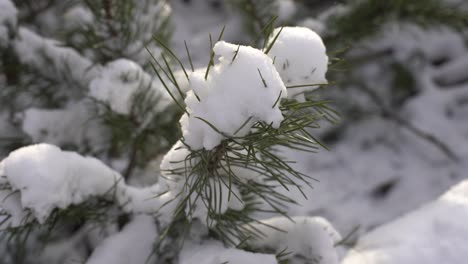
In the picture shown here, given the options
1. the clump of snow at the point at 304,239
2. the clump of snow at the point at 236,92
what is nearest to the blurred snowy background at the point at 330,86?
the clump of snow at the point at 304,239

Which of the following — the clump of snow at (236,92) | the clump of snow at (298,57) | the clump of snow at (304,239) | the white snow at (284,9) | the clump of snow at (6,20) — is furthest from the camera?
the white snow at (284,9)

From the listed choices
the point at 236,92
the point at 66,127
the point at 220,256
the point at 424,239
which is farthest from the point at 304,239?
the point at 66,127

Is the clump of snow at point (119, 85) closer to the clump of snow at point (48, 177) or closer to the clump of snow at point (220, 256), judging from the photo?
the clump of snow at point (48, 177)

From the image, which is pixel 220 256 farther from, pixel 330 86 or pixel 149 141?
pixel 330 86

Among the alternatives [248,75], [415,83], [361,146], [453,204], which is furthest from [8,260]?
[415,83]

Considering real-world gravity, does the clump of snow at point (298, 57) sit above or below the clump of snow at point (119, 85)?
above

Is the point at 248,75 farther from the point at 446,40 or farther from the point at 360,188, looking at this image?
the point at 446,40
